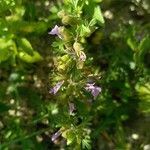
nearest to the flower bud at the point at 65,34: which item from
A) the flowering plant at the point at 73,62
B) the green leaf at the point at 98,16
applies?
the flowering plant at the point at 73,62

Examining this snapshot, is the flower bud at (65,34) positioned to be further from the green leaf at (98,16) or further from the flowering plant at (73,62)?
the green leaf at (98,16)

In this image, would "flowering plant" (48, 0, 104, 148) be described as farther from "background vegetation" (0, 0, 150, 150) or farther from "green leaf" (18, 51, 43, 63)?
"green leaf" (18, 51, 43, 63)

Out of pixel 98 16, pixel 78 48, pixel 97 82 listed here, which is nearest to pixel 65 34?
pixel 78 48

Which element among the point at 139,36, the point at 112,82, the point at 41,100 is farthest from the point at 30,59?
the point at 139,36

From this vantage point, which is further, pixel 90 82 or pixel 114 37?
pixel 114 37

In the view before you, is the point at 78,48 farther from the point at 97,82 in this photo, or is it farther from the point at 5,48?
the point at 5,48

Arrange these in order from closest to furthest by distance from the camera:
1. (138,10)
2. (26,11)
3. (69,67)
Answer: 1. (69,67)
2. (26,11)
3. (138,10)

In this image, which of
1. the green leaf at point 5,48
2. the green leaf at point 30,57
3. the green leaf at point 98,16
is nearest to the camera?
the green leaf at point 98,16

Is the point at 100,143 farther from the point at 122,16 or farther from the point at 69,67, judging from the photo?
the point at 69,67

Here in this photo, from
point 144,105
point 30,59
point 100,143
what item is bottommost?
point 100,143
